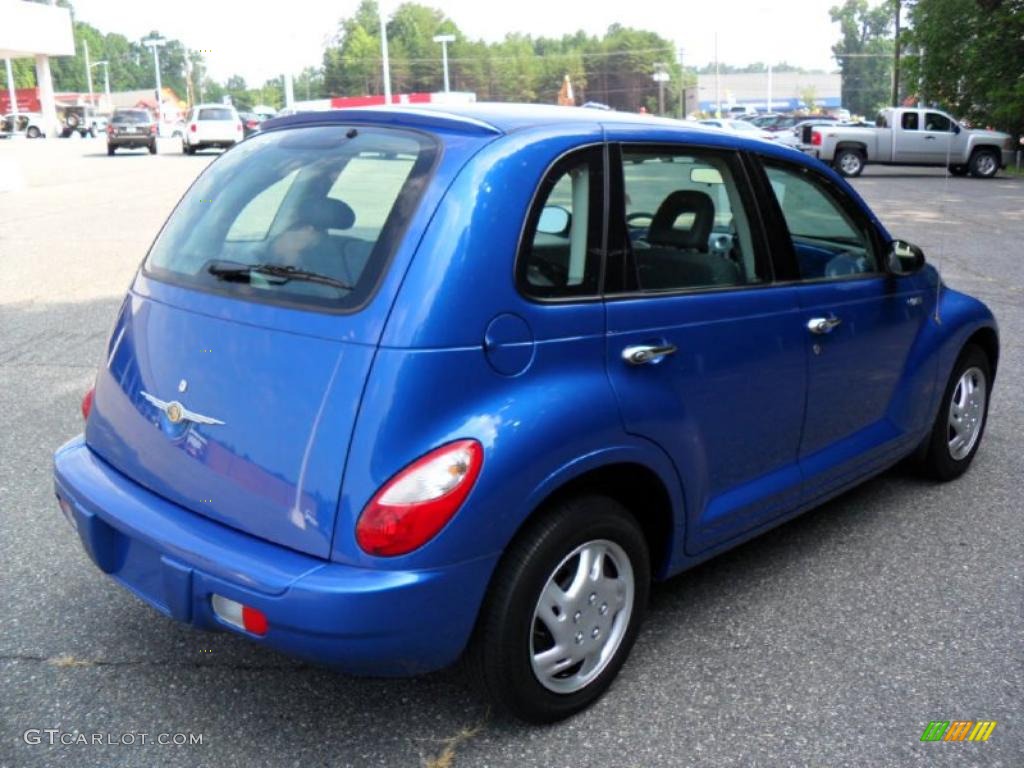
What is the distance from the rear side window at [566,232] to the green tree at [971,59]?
27.7m

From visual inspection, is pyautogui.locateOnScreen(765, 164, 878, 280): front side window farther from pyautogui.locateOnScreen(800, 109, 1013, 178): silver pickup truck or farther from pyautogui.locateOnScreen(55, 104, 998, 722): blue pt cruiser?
pyautogui.locateOnScreen(800, 109, 1013, 178): silver pickup truck

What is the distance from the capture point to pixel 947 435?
4.85m

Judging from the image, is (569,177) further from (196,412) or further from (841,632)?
(841,632)

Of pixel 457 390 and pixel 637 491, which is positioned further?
pixel 637 491

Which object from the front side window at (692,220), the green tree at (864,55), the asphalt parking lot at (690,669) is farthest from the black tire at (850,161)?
the green tree at (864,55)

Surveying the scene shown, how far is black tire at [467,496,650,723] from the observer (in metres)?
2.75

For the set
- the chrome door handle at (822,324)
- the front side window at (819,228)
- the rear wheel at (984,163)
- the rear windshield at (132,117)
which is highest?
the rear windshield at (132,117)

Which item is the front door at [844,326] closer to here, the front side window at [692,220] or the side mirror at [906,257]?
the side mirror at [906,257]

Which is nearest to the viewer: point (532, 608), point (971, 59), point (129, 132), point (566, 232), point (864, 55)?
point (532, 608)

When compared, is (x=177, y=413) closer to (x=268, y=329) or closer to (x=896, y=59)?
(x=268, y=329)

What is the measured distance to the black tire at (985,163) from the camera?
27406 millimetres
